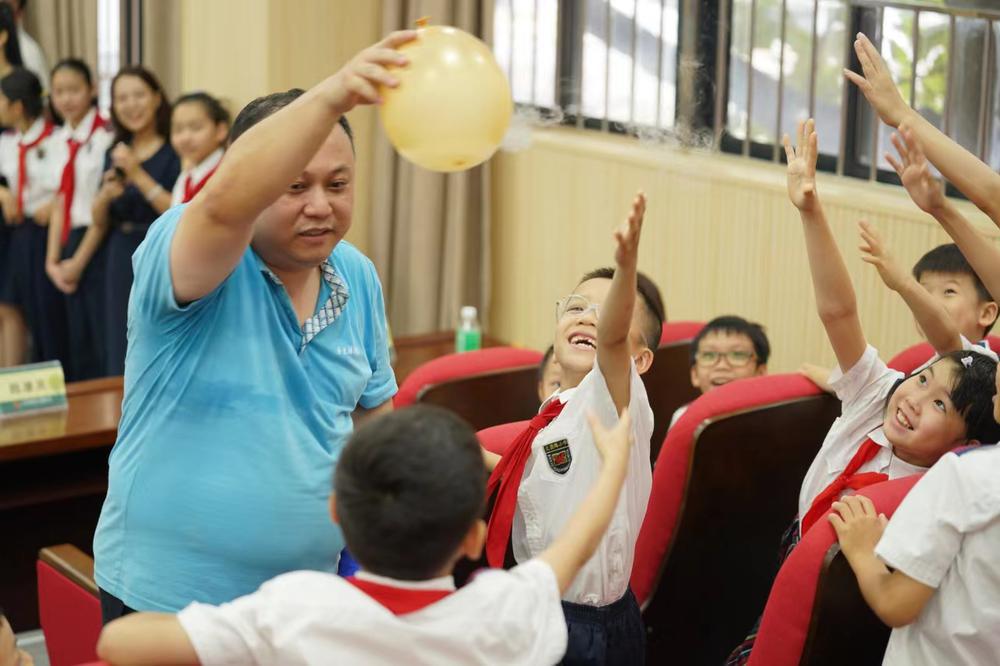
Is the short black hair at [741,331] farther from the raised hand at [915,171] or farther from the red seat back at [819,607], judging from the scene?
the red seat back at [819,607]

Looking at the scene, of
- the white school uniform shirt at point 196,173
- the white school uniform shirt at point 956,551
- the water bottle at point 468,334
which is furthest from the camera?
the white school uniform shirt at point 196,173

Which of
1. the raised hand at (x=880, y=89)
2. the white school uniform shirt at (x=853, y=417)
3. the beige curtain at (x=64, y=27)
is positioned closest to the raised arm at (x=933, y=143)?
the raised hand at (x=880, y=89)

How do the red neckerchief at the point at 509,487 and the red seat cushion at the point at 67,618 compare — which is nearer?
the red neckerchief at the point at 509,487

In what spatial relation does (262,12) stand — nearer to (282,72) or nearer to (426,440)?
(282,72)

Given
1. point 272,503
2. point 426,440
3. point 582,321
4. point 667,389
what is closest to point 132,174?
point 667,389

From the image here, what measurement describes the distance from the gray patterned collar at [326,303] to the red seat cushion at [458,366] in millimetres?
1237

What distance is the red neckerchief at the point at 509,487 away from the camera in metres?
2.04

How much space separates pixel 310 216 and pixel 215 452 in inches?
11.8

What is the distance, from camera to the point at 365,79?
1435 millimetres

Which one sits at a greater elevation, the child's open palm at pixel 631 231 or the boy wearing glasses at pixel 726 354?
the child's open palm at pixel 631 231

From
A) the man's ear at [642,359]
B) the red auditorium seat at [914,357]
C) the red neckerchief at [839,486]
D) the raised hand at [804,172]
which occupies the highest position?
the raised hand at [804,172]

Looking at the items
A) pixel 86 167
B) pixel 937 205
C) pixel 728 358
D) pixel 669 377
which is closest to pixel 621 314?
pixel 937 205

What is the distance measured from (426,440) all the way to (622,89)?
325cm

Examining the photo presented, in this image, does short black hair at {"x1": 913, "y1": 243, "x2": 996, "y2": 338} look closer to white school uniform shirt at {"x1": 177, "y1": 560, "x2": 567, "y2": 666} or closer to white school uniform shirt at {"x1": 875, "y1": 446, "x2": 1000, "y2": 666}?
white school uniform shirt at {"x1": 875, "y1": 446, "x2": 1000, "y2": 666}
